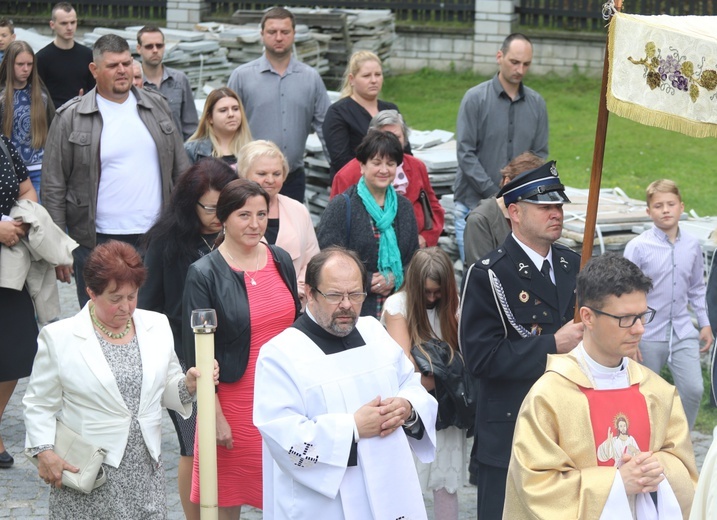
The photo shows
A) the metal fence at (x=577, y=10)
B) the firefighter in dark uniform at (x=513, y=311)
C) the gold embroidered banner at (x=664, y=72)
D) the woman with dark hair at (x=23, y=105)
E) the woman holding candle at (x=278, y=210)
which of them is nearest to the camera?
the gold embroidered banner at (x=664, y=72)

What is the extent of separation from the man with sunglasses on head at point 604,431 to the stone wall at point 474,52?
16883 millimetres

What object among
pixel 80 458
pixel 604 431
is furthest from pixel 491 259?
pixel 80 458

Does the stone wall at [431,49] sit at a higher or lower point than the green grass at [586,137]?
higher

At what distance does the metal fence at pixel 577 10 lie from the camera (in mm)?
20688

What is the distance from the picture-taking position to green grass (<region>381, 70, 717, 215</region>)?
14797 millimetres

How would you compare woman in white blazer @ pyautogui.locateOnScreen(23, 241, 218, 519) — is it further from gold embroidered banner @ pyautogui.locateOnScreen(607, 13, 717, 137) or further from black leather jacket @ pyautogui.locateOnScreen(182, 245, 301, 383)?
gold embroidered banner @ pyautogui.locateOnScreen(607, 13, 717, 137)

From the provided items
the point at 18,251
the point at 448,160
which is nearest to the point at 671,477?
the point at 18,251

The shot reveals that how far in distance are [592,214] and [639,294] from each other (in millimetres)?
877

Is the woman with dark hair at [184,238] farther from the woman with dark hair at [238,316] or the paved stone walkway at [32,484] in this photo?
the paved stone walkway at [32,484]

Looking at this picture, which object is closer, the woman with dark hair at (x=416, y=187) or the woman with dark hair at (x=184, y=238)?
the woman with dark hair at (x=184, y=238)

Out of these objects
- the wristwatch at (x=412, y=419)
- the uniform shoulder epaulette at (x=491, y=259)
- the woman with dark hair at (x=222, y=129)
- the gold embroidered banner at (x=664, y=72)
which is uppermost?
the gold embroidered banner at (x=664, y=72)

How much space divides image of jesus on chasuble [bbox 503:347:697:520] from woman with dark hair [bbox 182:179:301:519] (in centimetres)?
170

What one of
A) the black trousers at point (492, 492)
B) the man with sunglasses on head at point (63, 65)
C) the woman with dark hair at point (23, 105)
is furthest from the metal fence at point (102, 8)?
the black trousers at point (492, 492)

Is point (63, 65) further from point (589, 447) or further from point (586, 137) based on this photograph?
point (586, 137)
